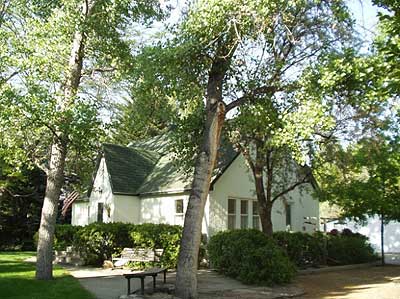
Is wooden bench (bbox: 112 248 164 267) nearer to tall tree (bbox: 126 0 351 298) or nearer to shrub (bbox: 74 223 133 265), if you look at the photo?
shrub (bbox: 74 223 133 265)

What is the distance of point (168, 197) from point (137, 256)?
510cm

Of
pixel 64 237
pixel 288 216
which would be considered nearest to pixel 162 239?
pixel 64 237

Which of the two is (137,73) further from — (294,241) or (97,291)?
(294,241)

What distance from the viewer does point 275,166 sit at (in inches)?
846

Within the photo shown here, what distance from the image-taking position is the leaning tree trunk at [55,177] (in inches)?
594

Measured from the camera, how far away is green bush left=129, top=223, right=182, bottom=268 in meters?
19.9

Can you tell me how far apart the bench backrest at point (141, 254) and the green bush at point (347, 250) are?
1018cm

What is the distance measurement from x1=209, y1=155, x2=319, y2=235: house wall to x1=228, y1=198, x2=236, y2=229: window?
18cm

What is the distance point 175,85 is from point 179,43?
1326 mm

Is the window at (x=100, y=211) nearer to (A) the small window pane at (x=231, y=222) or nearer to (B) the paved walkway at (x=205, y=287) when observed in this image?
(A) the small window pane at (x=231, y=222)

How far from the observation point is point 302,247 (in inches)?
875

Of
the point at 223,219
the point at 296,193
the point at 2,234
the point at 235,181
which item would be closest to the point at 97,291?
the point at 223,219

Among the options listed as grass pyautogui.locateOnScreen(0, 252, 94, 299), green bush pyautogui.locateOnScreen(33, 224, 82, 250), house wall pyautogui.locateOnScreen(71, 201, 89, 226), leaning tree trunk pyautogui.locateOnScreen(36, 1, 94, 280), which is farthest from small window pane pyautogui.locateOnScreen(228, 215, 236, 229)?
leaning tree trunk pyautogui.locateOnScreen(36, 1, 94, 280)

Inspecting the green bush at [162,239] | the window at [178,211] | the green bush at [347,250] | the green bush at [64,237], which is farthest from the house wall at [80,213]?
the green bush at [347,250]
